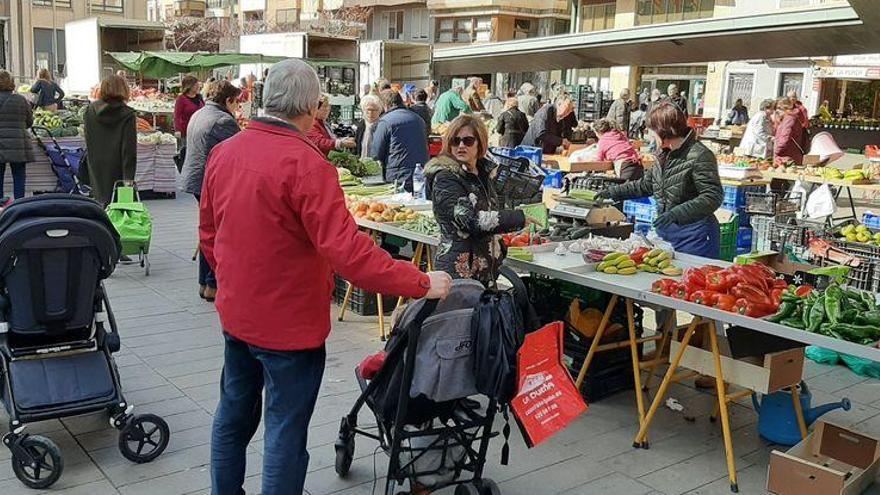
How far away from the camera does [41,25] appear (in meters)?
38.1

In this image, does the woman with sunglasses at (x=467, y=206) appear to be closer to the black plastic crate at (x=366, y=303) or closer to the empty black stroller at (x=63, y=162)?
the black plastic crate at (x=366, y=303)

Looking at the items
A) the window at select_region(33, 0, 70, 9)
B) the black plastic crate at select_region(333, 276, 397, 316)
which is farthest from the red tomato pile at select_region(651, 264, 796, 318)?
the window at select_region(33, 0, 70, 9)

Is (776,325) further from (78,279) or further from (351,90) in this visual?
(351,90)

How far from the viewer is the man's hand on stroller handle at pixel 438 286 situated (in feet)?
9.18

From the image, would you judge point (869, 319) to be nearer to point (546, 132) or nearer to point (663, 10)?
point (546, 132)

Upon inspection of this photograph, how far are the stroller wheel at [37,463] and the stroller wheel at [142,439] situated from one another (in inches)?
11.4

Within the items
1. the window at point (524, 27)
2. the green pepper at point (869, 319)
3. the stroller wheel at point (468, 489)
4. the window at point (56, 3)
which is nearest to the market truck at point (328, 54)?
the green pepper at point (869, 319)

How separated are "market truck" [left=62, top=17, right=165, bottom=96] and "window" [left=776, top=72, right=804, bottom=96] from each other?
19.1 metres

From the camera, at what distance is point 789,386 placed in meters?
4.16

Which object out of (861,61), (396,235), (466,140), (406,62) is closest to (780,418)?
(466,140)

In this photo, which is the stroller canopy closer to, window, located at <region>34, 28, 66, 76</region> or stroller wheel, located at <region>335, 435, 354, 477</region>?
stroller wheel, located at <region>335, 435, 354, 477</region>

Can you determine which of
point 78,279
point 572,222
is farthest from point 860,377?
point 78,279

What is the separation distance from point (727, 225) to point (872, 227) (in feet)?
4.09

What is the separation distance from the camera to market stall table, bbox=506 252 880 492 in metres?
3.46
